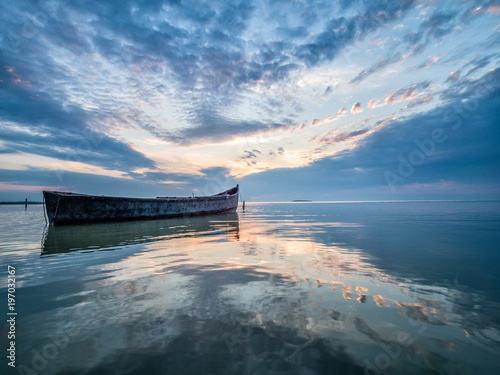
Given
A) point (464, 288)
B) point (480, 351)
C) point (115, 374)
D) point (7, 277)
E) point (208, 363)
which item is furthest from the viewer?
point (7, 277)

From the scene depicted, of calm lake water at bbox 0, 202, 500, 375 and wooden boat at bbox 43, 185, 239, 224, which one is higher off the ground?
wooden boat at bbox 43, 185, 239, 224

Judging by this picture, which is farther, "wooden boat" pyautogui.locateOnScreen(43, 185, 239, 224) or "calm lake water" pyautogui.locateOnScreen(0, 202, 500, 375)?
"wooden boat" pyautogui.locateOnScreen(43, 185, 239, 224)

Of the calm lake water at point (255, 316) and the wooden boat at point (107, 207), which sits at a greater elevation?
the wooden boat at point (107, 207)

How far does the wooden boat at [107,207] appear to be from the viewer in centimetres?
1843

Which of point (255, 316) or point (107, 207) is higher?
point (107, 207)

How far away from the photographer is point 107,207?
20.8m

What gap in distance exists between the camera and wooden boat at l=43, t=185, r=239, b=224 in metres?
18.4

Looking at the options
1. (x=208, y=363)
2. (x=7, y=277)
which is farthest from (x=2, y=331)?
(x=7, y=277)

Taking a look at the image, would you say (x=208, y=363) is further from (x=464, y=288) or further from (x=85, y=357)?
(x=464, y=288)

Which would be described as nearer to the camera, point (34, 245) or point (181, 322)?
point (181, 322)

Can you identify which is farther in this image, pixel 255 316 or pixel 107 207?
pixel 107 207

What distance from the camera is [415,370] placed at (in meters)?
2.33

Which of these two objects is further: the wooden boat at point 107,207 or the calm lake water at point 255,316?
the wooden boat at point 107,207

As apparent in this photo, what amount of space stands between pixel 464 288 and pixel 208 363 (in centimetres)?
552
